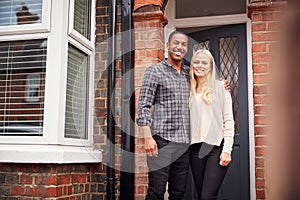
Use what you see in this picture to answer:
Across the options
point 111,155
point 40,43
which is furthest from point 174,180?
point 40,43

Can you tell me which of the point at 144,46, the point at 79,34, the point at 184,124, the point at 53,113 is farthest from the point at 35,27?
the point at 184,124

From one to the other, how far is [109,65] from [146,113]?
3.07 feet

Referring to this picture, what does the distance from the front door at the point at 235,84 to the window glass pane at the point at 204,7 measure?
0.85 feet

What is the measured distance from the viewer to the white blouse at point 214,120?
9.04ft

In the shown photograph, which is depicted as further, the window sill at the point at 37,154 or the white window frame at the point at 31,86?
the white window frame at the point at 31,86

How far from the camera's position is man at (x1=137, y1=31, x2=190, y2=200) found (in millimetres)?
2791

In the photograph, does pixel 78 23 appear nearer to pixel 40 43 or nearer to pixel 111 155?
pixel 40 43

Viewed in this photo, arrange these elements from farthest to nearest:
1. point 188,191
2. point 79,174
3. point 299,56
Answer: point 188,191, point 79,174, point 299,56

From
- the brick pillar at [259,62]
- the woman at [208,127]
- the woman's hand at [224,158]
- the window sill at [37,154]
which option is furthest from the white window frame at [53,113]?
the brick pillar at [259,62]

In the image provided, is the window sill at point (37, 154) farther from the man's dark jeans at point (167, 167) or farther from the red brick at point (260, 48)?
the red brick at point (260, 48)

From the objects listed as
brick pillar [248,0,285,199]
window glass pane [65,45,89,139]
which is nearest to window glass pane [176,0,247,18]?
brick pillar [248,0,285,199]

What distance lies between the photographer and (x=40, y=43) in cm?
312

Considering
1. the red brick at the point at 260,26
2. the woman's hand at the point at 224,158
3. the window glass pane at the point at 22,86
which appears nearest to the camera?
the woman's hand at the point at 224,158

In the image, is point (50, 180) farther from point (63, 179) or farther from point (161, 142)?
point (161, 142)
